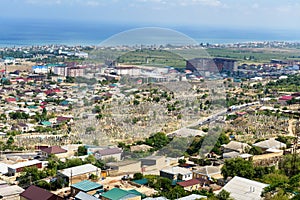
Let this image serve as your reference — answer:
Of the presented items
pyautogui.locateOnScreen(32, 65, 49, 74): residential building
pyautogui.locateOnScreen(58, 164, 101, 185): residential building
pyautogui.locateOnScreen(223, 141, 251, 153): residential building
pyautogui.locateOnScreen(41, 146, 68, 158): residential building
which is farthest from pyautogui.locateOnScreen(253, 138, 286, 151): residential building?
pyautogui.locateOnScreen(32, 65, 49, 74): residential building

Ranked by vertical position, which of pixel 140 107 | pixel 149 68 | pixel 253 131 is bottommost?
pixel 253 131

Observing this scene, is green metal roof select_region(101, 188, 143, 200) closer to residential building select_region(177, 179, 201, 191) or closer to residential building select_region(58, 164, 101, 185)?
residential building select_region(177, 179, 201, 191)

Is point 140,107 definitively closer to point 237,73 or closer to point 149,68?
point 149,68

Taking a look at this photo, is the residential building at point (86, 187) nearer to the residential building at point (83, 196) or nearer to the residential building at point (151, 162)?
the residential building at point (83, 196)

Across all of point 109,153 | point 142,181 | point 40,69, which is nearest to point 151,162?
point 142,181

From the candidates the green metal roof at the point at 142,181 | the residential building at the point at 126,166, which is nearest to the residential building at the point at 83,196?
the green metal roof at the point at 142,181

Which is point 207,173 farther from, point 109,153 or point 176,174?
point 109,153

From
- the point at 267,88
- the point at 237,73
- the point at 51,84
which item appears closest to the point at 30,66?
the point at 51,84

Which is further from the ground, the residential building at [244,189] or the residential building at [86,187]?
the residential building at [244,189]
